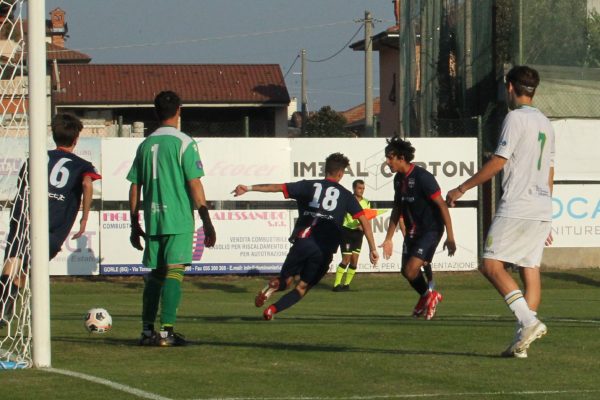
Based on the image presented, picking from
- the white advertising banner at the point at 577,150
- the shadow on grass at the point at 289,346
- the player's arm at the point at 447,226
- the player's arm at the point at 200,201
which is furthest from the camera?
the white advertising banner at the point at 577,150

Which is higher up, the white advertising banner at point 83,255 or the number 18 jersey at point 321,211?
the number 18 jersey at point 321,211

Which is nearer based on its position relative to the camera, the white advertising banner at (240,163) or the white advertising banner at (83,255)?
the white advertising banner at (83,255)

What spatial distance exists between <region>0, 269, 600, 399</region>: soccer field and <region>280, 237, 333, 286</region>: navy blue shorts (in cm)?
48

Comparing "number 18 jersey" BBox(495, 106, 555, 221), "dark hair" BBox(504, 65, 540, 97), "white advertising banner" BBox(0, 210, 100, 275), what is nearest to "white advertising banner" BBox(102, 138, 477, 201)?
"white advertising banner" BBox(0, 210, 100, 275)

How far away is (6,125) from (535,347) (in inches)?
170

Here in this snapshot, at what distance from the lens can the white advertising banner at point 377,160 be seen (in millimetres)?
24344

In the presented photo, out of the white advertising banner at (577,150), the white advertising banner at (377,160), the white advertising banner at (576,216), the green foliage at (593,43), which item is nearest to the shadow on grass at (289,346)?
the white advertising banner at (377,160)

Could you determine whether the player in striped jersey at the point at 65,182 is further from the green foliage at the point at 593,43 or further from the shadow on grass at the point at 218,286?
the green foliage at the point at 593,43

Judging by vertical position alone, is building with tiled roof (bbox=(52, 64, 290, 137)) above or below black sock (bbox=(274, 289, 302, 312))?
above

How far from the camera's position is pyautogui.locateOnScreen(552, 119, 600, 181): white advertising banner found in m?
25.5

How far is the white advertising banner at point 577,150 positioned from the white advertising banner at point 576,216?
680mm

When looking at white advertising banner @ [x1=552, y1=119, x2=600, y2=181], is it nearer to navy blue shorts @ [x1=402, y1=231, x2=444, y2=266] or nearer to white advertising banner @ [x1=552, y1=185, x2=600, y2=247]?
white advertising banner @ [x1=552, y1=185, x2=600, y2=247]

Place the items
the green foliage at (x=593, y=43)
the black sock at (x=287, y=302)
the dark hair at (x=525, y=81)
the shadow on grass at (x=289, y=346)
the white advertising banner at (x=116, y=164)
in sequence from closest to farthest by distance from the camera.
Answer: the dark hair at (x=525, y=81)
the shadow on grass at (x=289, y=346)
the black sock at (x=287, y=302)
the white advertising banner at (x=116, y=164)
the green foliage at (x=593, y=43)

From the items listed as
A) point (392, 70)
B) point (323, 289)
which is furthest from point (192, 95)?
point (323, 289)
